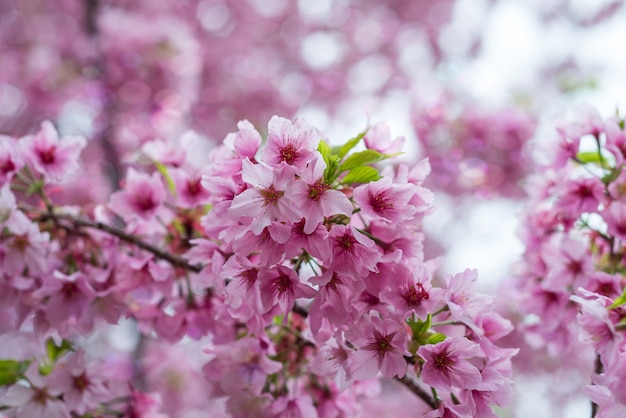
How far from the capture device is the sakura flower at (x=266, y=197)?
1.15 metres

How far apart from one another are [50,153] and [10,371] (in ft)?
2.21

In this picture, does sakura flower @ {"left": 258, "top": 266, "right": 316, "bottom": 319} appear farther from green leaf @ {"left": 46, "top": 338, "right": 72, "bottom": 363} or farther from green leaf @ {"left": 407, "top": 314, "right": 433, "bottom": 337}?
green leaf @ {"left": 46, "top": 338, "right": 72, "bottom": 363}

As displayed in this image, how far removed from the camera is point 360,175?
1.32 meters

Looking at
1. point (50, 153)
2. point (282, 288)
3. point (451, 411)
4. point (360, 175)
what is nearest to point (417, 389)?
point (451, 411)

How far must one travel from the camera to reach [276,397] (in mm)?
1636

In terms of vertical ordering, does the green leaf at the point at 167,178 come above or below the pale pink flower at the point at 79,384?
above

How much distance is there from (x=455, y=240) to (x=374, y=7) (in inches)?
129

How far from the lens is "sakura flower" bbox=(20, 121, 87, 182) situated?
1.70 m

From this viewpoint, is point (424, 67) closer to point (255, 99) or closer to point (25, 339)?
point (255, 99)

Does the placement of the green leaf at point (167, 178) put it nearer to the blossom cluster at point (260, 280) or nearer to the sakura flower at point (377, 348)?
the blossom cluster at point (260, 280)

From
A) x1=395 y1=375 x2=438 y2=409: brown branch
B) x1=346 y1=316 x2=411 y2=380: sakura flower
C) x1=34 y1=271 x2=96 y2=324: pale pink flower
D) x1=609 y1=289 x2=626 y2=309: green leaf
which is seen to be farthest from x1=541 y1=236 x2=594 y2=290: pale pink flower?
x1=34 y1=271 x2=96 y2=324: pale pink flower

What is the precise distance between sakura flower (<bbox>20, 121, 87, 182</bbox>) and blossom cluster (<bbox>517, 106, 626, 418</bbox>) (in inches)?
59.6

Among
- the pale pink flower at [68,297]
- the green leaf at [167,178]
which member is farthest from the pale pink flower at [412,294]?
the pale pink flower at [68,297]

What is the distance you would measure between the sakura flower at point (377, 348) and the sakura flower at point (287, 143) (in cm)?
40
